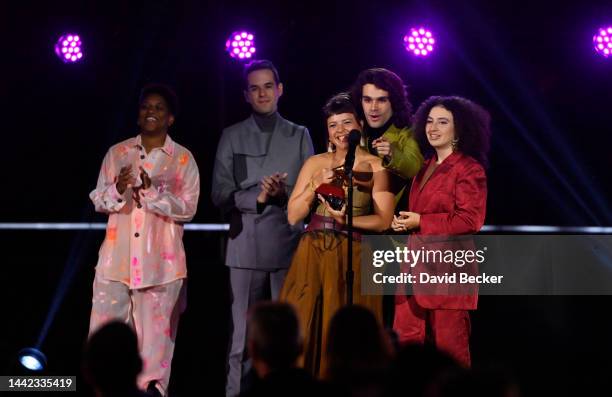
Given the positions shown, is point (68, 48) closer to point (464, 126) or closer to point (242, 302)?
point (242, 302)

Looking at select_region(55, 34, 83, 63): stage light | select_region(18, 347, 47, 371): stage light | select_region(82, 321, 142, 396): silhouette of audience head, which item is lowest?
select_region(18, 347, 47, 371): stage light

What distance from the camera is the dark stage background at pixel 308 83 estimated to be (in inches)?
275

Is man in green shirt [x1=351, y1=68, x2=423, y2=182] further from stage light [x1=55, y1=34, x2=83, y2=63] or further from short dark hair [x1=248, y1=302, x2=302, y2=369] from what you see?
short dark hair [x1=248, y1=302, x2=302, y2=369]

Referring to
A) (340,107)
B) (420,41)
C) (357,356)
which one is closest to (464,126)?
(340,107)

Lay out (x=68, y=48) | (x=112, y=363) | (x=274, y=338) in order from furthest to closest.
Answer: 1. (x=68, y=48)
2. (x=274, y=338)
3. (x=112, y=363)

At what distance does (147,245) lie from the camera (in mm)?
5754

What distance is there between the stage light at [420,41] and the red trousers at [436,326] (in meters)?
1.93

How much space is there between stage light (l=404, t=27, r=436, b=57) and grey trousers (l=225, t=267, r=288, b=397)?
74.3 inches

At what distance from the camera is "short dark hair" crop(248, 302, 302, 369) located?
3.36 m

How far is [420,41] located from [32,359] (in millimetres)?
3209

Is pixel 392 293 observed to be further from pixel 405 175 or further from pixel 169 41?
pixel 169 41

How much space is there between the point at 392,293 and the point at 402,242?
30 centimetres

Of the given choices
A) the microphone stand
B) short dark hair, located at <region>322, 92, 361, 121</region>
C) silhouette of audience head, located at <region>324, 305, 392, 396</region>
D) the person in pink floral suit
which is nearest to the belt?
the microphone stand

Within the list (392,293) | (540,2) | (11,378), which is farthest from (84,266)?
(540,2)
